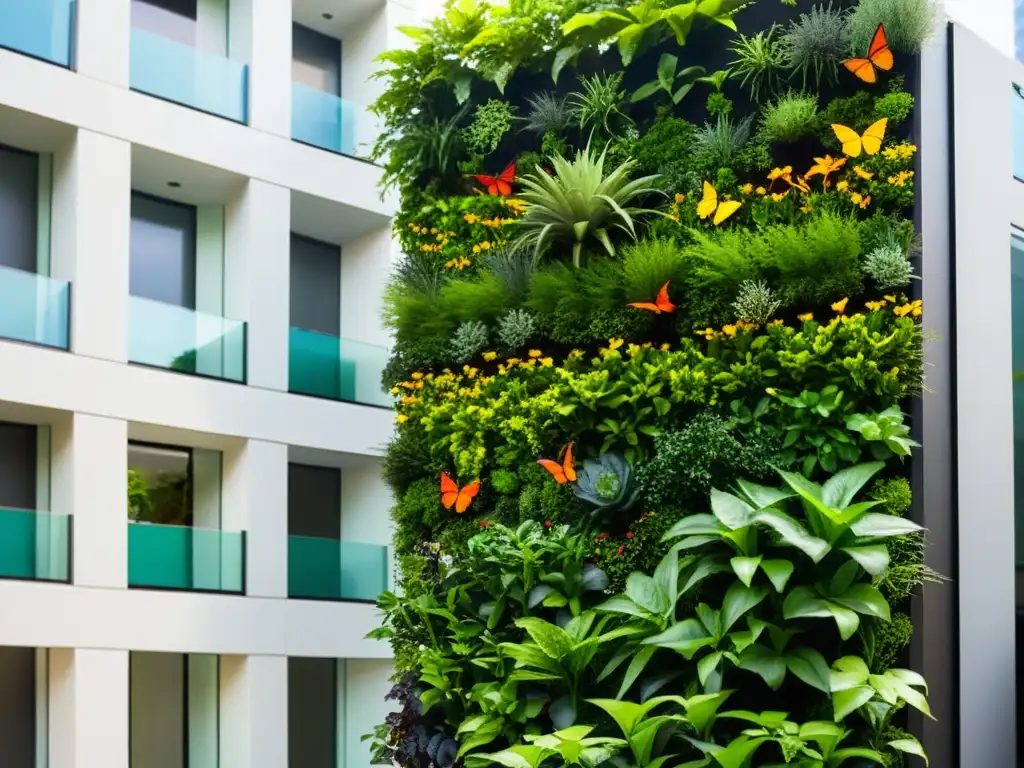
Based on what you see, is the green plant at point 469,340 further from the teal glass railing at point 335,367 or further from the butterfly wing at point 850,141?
the teal glass railing at point 335,367

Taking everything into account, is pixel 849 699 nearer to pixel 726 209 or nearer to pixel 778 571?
pixel 778 571

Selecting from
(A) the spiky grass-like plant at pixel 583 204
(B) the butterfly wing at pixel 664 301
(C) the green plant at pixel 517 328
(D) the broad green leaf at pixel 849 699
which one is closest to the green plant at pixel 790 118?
(A) the spiky grass-like plant at pixel 583 204

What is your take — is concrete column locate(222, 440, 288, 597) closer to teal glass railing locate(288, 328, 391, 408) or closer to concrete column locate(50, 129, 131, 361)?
teal glass railing locate(288, 328, 391, 408)

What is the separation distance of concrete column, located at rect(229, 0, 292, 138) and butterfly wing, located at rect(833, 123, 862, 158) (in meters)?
8.66

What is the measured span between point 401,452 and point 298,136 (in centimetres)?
701

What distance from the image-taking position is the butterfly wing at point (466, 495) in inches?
372

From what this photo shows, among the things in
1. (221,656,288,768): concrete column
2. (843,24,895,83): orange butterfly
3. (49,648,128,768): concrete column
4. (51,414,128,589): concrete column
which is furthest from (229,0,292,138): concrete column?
(843,24,895,83): orange butterfly

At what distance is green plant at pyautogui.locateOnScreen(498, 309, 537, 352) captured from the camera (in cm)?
942

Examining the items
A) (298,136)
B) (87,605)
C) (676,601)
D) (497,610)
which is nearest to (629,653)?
(676,601)

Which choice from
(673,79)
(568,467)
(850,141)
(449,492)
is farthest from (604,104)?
(449,492)

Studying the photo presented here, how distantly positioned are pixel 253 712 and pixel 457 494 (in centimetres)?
614

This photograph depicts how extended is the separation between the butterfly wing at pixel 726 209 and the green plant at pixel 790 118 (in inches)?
17.2

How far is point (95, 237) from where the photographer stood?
45.6 feet

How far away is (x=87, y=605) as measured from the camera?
1325 cm
